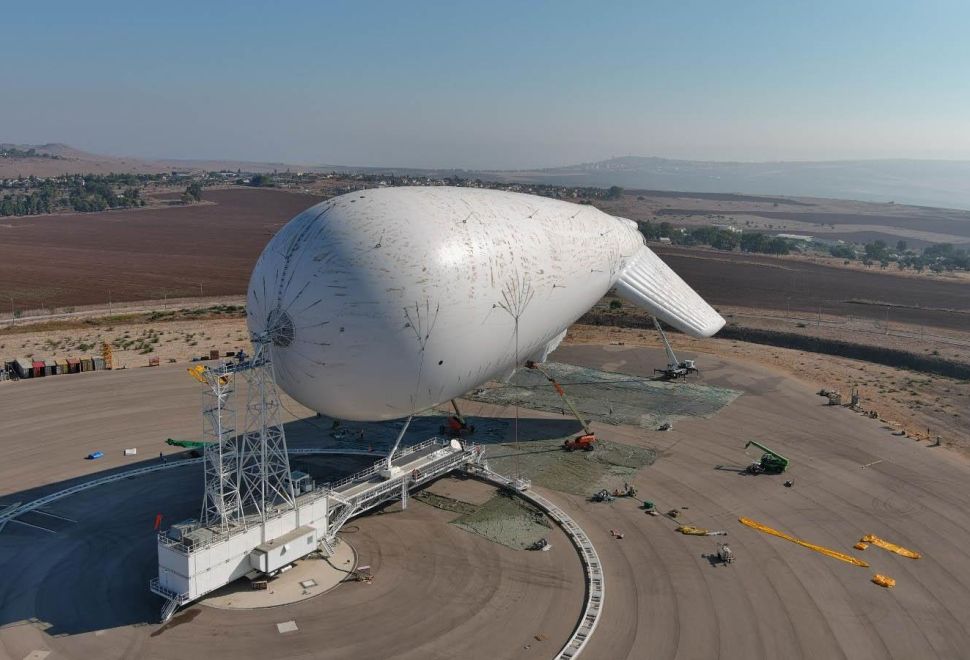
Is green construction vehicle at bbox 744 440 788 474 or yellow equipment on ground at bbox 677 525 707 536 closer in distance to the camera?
yellow equipment on ground at bbox 677 525 707 536

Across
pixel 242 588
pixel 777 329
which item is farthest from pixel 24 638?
pixel 777 329

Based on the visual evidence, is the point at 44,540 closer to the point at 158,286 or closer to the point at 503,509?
the point at 503,509

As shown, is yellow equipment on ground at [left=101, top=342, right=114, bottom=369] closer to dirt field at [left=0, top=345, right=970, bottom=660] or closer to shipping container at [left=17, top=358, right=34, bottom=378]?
shipping container at [left=17, top=358, right=34, bottom=378]

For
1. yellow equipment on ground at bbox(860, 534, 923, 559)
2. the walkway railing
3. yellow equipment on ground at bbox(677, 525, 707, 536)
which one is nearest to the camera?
the walkway railing

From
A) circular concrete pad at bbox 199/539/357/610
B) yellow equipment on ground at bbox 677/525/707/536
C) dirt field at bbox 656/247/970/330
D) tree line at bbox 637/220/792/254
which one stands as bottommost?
circular concrete pad at bbox 199/539/357/610

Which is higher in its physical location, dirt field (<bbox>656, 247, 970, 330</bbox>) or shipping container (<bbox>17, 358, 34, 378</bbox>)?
dirt field (<bbox>656, 247, 970, 330</bbox>)

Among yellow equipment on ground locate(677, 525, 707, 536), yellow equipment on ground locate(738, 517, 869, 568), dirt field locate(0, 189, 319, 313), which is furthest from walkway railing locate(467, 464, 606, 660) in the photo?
dirt field locate(0, 189, 319, 313)

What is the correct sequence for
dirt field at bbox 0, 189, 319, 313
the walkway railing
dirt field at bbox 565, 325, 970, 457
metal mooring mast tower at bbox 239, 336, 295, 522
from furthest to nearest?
1. dirt field at bbox 0, 189, 319, 313
2. dirt field at bbox 565, 325, 970, 457
3. metal mooring mast tower at bbox 239, 336, 295, 522
4. the walkway railing

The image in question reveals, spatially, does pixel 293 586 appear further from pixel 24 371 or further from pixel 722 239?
pixel 722 239
